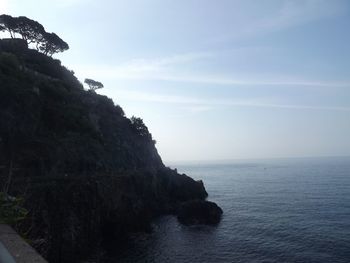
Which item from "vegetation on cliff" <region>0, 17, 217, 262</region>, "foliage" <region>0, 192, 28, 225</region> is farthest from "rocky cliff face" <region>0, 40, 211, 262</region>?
"foliage" <region>0, 192, 28, 225</region>

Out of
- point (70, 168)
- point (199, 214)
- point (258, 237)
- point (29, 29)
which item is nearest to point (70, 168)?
point (70, 168)

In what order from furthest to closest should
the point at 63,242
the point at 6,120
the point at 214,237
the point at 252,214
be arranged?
the point at 252,214
the point at 214,237
the point at 6,120
the point at 63,242

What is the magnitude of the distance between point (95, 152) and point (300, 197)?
181ft

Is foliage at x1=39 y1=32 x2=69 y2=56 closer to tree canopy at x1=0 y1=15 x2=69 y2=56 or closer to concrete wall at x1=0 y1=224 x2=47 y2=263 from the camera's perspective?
tree canopy at x1=0 y1=15 x2=69 y2=56

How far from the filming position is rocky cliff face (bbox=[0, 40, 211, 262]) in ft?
129

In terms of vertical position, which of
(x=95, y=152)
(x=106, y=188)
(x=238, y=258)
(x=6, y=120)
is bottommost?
(x=238, y=258)

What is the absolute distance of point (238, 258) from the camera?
40.2m

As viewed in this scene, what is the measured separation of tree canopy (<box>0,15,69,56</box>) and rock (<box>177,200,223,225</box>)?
61466mm

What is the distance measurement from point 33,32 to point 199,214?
6554 cm

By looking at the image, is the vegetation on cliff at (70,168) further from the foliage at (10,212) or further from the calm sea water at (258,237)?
the foliage at (10,212)

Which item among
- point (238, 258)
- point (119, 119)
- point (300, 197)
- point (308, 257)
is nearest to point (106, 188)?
point (238, 258)

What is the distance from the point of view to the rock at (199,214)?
5969cm

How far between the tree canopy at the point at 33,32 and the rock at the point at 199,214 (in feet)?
202

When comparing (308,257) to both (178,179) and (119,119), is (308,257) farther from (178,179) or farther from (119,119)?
(119,119)
